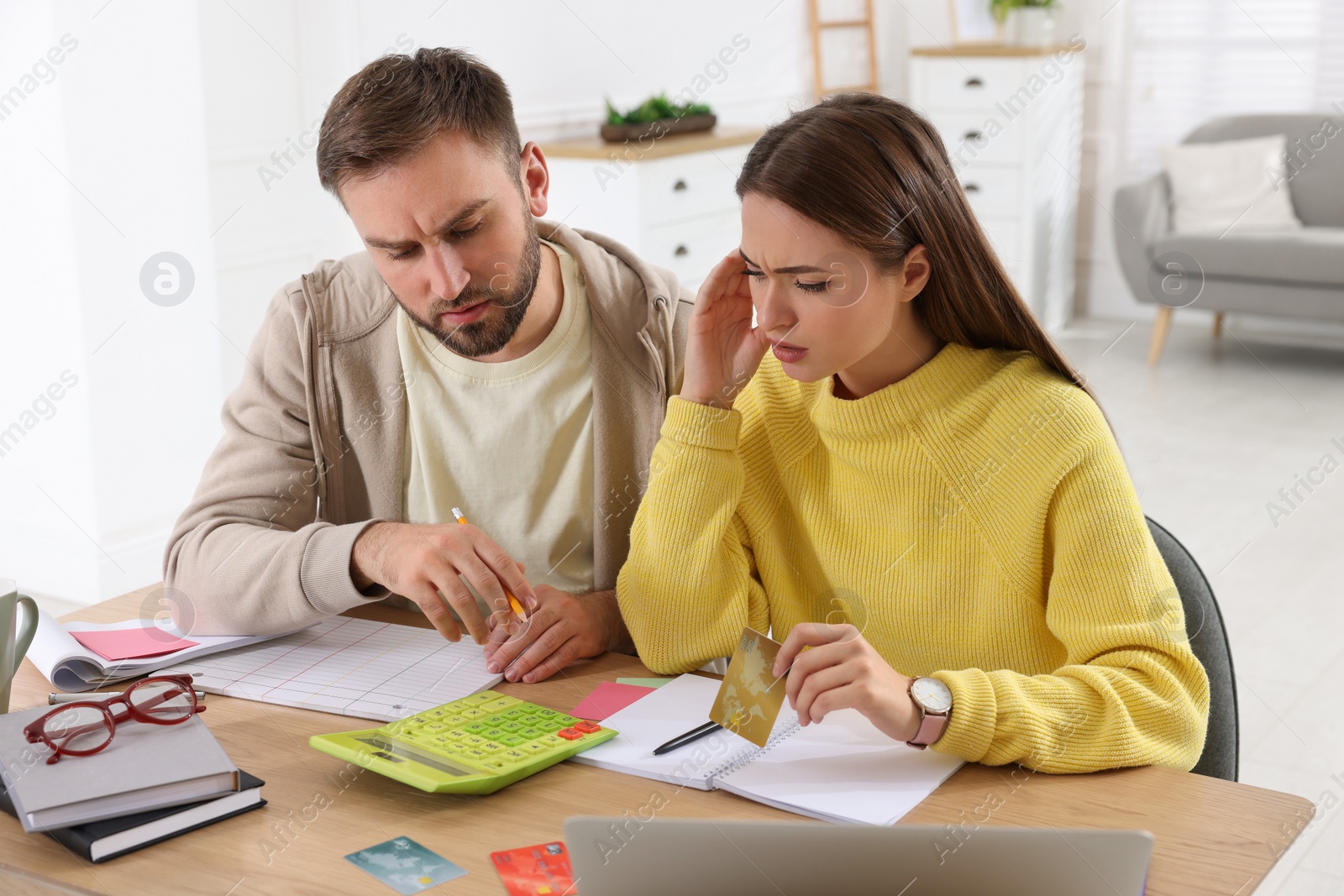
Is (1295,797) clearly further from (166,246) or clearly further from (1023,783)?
(166,246)

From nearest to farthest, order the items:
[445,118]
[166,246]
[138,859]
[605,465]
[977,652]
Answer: [138,859], [977,652], [445,118], [605,465], [166,246]

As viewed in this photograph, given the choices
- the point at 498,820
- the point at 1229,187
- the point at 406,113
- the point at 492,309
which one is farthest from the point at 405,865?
the point at 1229,187

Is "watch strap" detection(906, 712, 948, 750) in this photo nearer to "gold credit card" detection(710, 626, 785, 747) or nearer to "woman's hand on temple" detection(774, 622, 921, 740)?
"woman's hand on temple" detection(774, 622, 921, 740)

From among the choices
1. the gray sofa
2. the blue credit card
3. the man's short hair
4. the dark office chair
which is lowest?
the gray sofa

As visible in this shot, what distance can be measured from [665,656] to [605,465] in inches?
14.4

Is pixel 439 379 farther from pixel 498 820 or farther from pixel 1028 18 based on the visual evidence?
pixel 1028 18

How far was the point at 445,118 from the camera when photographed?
1.54 metres

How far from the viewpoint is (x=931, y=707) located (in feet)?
3.72

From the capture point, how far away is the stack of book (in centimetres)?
104

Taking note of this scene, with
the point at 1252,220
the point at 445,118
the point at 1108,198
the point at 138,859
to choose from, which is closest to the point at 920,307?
the point at 445,118

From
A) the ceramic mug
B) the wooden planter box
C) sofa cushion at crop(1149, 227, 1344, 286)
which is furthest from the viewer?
sofa cushion at crop(1149, 227, 1344, 286)

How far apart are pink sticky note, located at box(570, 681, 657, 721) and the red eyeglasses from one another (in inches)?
14.5

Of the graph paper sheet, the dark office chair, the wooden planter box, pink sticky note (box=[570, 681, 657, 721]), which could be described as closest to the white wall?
the wooden planter box

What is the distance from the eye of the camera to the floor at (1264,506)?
2520 mm
